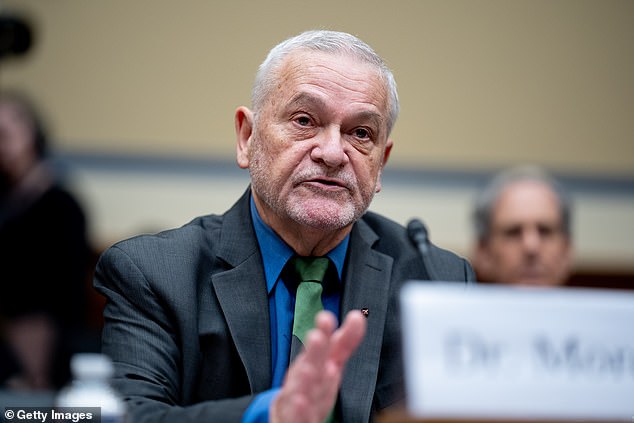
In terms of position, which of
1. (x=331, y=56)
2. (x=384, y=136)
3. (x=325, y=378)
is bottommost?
(x=325, y=378)

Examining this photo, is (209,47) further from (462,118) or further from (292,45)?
(292,45)

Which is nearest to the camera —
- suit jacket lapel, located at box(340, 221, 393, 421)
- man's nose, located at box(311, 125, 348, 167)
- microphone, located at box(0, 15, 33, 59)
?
suit jacket lapel, located at box(340, 221, 393, 421)

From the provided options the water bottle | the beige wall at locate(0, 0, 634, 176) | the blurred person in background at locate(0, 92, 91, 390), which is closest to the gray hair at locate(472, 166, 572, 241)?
the blurred person in background at locate(0, 92, 91, 390)

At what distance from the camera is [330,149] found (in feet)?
7.48

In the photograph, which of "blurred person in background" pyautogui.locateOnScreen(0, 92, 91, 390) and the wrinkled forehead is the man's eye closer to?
→ the wrinkled forehead

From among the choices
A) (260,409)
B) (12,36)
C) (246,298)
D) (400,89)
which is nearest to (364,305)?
(246,298)

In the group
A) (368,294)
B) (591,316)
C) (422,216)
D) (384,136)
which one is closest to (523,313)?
(591,316)

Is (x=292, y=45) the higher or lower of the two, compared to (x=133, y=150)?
higher

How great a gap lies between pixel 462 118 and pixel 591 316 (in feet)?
14.5

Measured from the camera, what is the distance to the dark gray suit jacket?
2107 millimetres

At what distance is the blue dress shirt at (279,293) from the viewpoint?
7.21 feet

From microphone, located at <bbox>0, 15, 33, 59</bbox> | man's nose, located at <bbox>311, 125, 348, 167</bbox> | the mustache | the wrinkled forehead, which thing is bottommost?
the mustache

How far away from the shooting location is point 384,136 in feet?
8.07

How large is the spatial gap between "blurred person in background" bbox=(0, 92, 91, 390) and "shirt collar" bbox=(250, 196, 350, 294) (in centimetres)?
121
